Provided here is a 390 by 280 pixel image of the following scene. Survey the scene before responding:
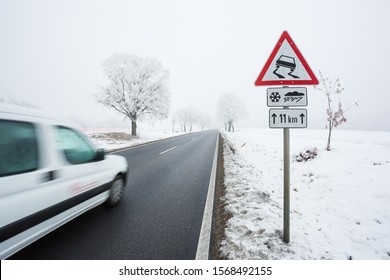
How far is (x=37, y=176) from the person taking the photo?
7.03 ft

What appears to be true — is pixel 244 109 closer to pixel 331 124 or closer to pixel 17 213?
pixel 331 124

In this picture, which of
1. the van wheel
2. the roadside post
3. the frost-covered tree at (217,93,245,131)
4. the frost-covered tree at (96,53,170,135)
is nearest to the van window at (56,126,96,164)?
the van wheel

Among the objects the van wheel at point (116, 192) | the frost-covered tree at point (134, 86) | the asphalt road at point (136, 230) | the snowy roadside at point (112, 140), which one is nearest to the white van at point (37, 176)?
the asphalt road at point (136, 230)

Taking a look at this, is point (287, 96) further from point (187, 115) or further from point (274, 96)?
point (187, 115)

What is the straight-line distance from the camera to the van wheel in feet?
12.0

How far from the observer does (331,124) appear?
8594 millimetres

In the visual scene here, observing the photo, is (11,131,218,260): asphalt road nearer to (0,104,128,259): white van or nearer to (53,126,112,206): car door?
(0,104,128,259): white van

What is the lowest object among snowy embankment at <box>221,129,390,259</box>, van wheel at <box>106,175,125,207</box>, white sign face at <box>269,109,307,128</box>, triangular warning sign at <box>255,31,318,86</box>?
snowy embankment at <box>221,129,390,259</box>

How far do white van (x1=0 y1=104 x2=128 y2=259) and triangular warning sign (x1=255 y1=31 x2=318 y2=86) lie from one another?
307 centimetres

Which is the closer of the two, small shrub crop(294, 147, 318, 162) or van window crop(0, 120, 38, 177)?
van window crop(0, 120, 38, 177)

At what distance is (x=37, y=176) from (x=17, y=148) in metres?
0.39

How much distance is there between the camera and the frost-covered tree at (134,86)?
69.7 feet

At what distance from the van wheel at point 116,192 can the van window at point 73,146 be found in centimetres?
88
